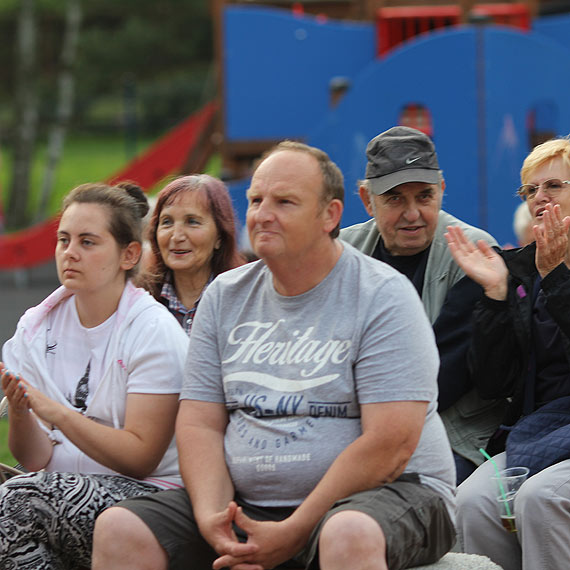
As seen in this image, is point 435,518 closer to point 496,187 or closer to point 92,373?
point 92,373

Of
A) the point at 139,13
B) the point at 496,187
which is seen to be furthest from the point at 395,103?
the point at 139,13

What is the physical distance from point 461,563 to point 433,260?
1.16 meters

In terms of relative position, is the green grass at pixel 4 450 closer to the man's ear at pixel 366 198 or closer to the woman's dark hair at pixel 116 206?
the woman's dark hair at pixel 116 206

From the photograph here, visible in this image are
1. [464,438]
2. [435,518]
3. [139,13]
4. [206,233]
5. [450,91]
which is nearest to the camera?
[435,518]

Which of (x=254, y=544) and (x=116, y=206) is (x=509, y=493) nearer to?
(x=254, y=544)

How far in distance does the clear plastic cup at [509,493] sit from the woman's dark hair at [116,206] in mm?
1390

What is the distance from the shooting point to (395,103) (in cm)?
870

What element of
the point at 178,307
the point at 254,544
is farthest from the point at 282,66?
the point at 254,544

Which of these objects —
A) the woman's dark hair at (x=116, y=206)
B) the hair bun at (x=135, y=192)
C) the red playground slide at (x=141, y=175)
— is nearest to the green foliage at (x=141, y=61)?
the red playground slide at (x=141, y=175)

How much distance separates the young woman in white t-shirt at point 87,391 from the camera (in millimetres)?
3008

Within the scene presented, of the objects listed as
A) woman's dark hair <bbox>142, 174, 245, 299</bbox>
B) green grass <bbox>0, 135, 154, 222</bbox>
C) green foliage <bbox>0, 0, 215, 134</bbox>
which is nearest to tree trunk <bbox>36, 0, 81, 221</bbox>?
green grass <bbox>0, 135, 154, 222</bbox>

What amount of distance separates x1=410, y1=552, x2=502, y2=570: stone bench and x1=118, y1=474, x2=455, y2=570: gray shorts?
0.02 metres

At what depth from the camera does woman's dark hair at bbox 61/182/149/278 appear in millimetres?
3424

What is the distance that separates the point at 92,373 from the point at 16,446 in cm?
32
